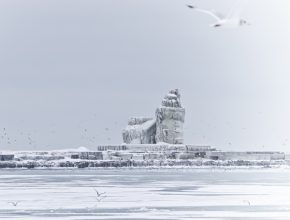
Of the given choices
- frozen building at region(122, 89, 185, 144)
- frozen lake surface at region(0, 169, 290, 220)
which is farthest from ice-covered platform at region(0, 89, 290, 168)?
→ frozen lake surface at region(0, 169, 290, 220)

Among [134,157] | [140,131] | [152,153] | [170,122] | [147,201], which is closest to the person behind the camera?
[147,201]

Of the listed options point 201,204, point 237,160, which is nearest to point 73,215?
point 201,204

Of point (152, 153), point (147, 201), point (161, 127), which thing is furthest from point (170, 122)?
point (147, 201)

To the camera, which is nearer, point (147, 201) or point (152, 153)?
point (147, 201)

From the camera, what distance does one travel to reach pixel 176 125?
97.2 meters

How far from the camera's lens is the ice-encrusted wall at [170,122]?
9638 cm

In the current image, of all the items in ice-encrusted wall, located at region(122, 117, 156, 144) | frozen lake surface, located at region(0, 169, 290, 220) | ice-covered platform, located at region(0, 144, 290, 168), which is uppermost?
ice-encrusted wall, located at region(122, 117, 156, 144)

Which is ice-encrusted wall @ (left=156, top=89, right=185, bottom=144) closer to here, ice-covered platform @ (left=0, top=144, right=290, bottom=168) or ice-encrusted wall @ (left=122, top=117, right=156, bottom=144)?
ice-encrusted wall @ (left=122, top=117, right=156, bottom=144)

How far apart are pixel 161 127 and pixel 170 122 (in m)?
1.14

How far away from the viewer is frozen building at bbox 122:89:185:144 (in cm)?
9650

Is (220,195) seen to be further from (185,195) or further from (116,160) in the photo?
(116,160)

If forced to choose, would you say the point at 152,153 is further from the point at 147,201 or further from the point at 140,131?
the point at 147,201

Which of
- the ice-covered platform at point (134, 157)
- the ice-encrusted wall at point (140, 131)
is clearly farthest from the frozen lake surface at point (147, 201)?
the ice-encrusted wall at point (140, 131)

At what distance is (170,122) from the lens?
96750mm
